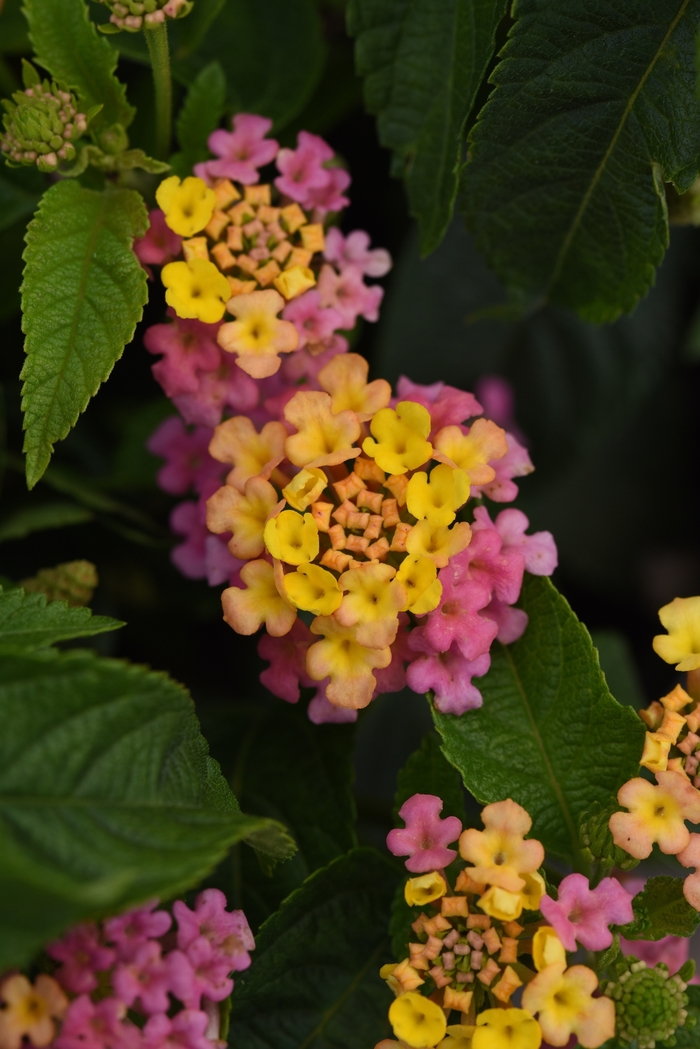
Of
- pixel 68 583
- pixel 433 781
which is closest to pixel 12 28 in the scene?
pixel 68 583

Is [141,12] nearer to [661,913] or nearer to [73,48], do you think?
[73,48]

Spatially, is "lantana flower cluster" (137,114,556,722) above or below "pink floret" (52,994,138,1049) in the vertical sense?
above

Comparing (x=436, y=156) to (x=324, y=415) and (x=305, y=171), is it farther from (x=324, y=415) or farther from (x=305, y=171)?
(x=324, y=415)

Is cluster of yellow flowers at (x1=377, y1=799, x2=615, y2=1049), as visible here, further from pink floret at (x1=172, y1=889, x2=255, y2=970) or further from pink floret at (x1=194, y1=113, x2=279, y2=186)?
pink floret at (x1=194, y1=113, x2=279, y2=186)

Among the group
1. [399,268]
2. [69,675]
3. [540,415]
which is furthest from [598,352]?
[69,675]

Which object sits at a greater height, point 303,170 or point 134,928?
point 303,170

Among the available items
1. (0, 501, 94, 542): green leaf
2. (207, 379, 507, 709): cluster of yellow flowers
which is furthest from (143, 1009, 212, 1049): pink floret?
(0, 501, 94, 542): green leaf
